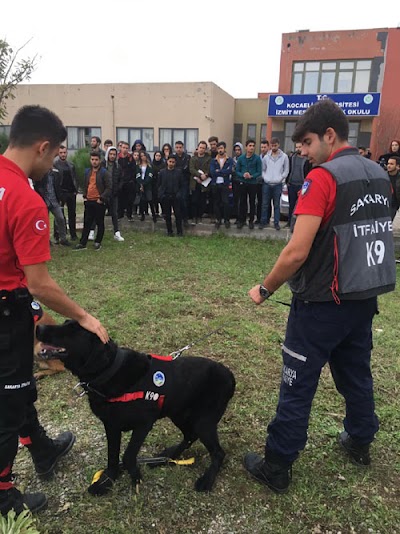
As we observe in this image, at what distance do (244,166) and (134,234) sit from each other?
9.96 ft

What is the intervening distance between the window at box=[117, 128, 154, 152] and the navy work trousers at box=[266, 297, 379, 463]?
1060 inches

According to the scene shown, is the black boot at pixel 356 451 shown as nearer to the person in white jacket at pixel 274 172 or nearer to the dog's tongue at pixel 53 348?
the dog's tongue at pixel 53 348

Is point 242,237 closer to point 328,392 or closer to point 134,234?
point 134,234

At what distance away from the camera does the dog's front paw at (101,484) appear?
2242mm

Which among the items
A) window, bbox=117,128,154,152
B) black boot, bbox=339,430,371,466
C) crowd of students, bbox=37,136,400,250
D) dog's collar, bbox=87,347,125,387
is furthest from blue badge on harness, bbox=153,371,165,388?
window, bbox=117,128,154,152

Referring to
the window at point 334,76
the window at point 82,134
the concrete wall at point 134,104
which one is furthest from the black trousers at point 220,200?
the window at point 82,134

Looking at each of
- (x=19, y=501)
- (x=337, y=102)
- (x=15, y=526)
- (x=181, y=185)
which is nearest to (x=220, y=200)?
(x=181, y=185)

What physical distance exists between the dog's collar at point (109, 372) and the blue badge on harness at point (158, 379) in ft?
0.75

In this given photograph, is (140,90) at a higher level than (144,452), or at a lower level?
higher

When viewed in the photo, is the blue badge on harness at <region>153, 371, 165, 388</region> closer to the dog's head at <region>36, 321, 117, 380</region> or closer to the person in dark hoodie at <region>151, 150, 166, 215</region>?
the dog's head at <region>36, 321, 117, 380</region>

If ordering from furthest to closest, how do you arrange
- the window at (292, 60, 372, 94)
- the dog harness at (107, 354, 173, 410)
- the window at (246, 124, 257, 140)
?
the window at (246, 124, 257, 140) < the window at (292, 60, 372, 94) < the dog harness at (107, 354, 173, 410)

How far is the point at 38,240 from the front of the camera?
1688mm

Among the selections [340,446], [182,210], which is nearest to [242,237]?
[182,210]

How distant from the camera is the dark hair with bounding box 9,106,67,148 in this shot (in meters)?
1.79
